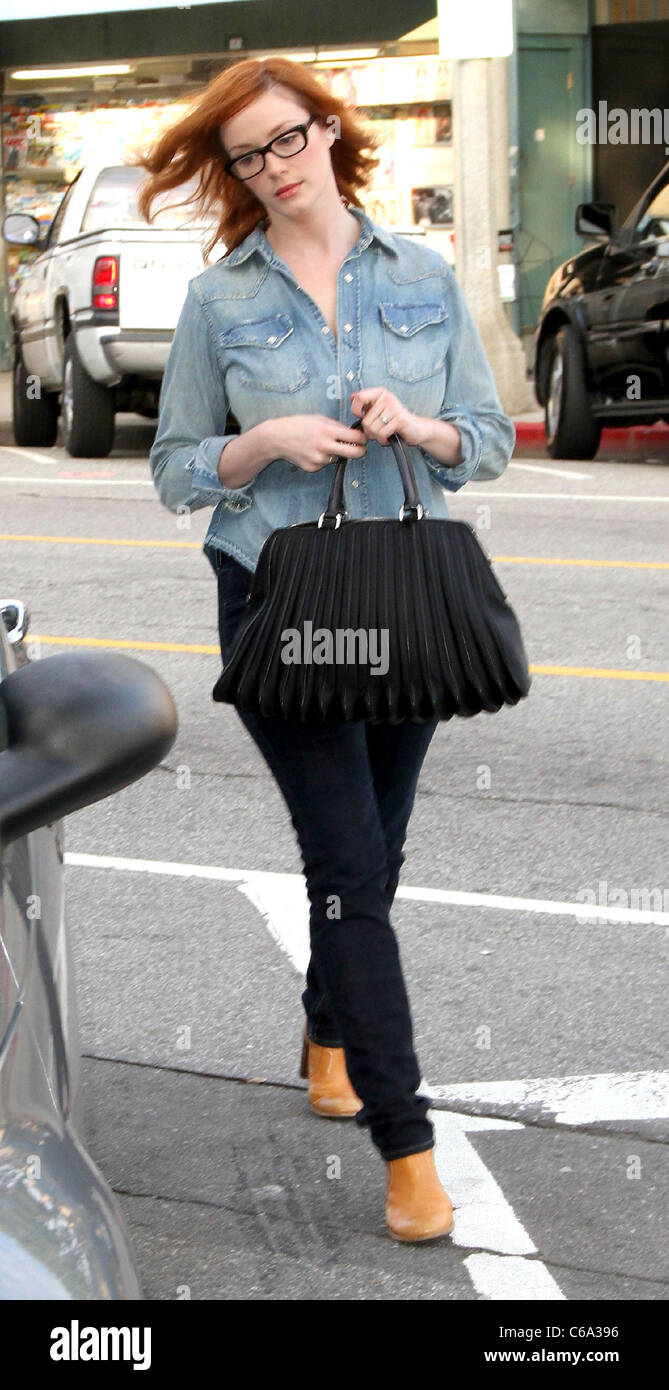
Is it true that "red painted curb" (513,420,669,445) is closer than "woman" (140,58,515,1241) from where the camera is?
No

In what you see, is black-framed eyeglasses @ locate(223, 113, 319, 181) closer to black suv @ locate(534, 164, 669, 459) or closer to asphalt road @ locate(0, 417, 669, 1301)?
asphalt road @ locate(0, 417, 669, 1301)

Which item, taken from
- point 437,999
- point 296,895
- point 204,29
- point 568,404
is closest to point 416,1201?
point 437,999

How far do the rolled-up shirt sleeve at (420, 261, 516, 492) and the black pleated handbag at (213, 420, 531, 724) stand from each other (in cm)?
25

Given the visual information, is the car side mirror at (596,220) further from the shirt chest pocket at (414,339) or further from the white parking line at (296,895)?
the shirt chest pocket at (414,339)

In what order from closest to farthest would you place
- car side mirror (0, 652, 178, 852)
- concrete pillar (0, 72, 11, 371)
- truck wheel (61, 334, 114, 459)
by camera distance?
car side mirror (0, 652, 178, 852) → truck wheel (61, 334, 114, 459) → concrete pillar (0, 72, 11, 371)

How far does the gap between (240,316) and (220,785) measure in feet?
10.3

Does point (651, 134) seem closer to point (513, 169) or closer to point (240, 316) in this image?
point (513, 169)

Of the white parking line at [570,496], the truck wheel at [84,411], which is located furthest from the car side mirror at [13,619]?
the truck wheel at [84,411]

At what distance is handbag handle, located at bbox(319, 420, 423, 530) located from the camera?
3227 mm

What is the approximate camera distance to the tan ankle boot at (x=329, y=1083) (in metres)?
3.92

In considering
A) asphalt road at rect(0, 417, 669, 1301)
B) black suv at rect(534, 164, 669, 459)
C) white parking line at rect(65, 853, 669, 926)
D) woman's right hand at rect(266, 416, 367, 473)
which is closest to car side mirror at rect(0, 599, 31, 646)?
woman's right hand at rect(266, 416, 367, 473)

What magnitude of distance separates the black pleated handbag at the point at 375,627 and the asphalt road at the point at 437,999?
0.94 m

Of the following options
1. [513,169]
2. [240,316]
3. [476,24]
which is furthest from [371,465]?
[513,169]

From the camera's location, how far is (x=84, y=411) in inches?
567
